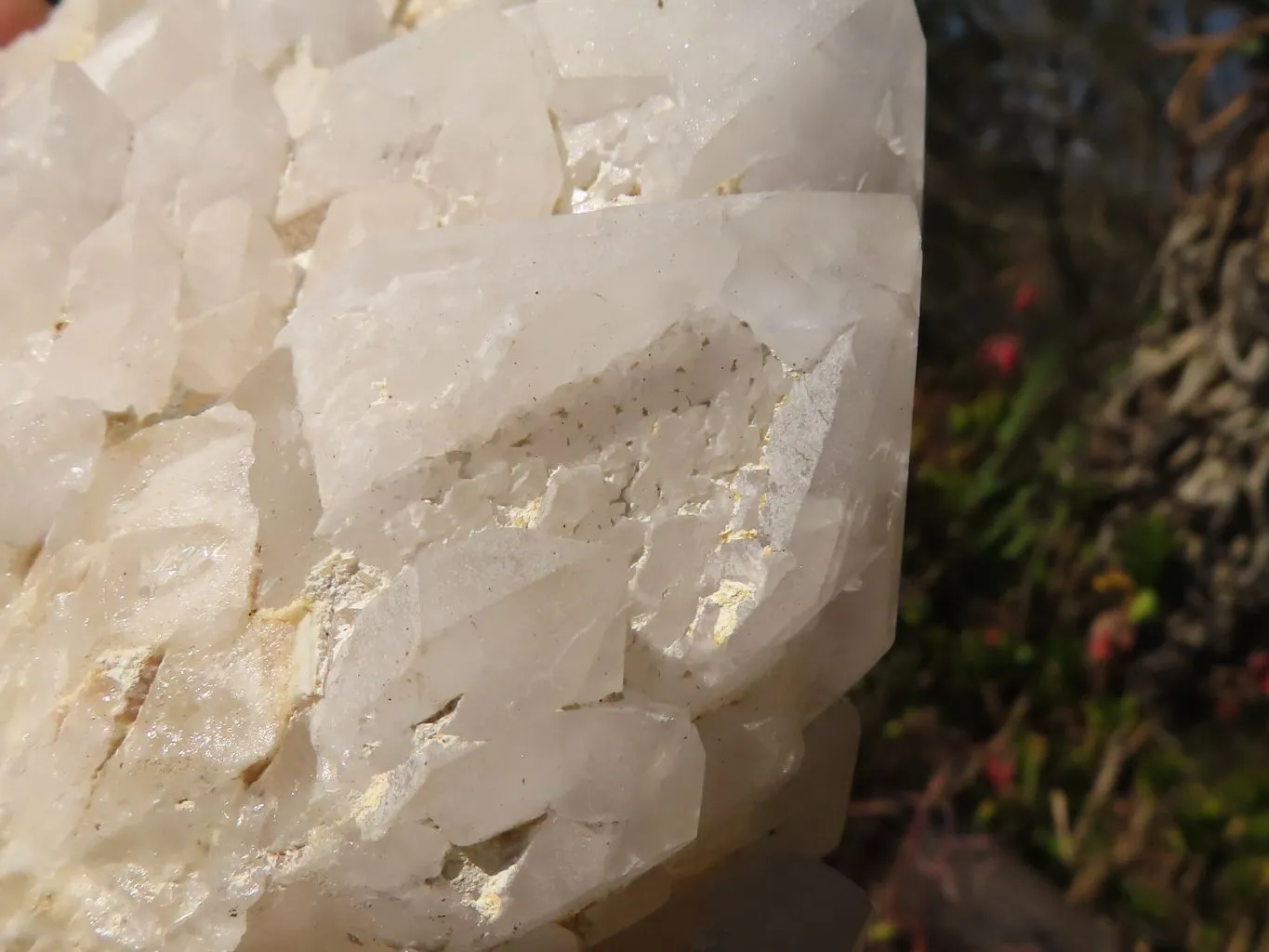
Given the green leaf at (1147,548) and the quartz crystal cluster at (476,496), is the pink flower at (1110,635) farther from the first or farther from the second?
the quartz crystal cluster at (476,496)

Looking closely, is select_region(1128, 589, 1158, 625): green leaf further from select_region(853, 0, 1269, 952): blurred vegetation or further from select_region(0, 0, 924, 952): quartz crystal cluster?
select_region(0, 0, 924, 952): quartz crystal cluster

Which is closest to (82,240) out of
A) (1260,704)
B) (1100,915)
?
(1100,915)

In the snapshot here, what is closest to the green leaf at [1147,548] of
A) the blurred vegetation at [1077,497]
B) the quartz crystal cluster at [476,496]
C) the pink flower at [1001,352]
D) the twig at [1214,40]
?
the blurred vegetation at [1077,497]

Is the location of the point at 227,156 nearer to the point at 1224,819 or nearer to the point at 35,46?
the point at 35,46

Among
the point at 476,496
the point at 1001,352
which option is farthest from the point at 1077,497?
the point at 476,496

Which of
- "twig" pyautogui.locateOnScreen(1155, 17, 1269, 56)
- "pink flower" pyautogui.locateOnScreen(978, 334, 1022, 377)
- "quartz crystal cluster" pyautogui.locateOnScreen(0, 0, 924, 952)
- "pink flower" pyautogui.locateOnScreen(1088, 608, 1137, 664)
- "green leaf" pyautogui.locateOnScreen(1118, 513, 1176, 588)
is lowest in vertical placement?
"pink flower" pyautogui.locateOnScreen(1088, 608, 1137, 664)

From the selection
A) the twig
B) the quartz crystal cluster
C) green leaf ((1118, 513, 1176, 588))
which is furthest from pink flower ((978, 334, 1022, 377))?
the quartz crystal cluster
